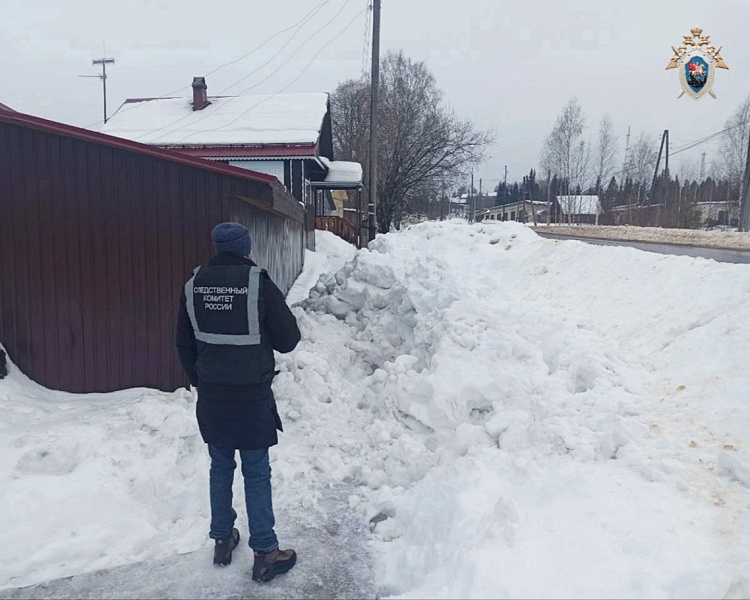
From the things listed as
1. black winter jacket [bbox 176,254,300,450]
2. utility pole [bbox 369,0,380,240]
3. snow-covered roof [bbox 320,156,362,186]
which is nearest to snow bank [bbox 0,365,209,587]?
black winter jacket [bbox 176,254,300,450]

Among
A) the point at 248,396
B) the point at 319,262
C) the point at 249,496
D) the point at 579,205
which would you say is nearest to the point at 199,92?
the point at 319,262

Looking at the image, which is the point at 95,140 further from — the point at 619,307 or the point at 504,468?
the point at 619,307

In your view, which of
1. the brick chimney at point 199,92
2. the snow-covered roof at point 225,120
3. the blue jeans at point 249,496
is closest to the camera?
the blue jeans at point 249,496

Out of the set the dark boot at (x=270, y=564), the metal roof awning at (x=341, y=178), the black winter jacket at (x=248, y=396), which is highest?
the metal roof awning at (x=341, y=178)

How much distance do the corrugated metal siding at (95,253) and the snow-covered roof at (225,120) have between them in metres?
12.5

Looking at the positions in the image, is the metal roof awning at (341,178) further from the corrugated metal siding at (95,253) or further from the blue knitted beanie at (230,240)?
the blue knitted beanie at (230,240)

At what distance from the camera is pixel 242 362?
3084 millimetres

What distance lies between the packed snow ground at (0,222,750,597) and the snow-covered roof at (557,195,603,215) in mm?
41112

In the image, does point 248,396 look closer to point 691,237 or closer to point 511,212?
point 691,237

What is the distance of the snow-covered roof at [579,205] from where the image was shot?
4567 centimetres

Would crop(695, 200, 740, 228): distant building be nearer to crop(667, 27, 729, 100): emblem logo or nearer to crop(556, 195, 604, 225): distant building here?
crop(556, 195, 604, 225): distant building

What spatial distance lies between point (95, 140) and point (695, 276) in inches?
266

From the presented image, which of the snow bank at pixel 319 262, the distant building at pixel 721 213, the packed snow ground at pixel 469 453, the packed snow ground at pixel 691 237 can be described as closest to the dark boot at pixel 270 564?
the packed snow ground at pixel 469 453

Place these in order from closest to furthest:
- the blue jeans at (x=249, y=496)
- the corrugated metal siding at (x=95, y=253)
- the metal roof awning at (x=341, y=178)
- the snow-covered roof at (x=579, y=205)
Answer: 1. the blue jeans at (x=249, y=496)
2. the corrugated metal siding at (x=95, y=253)
3. the metal roof awning at (x=341, y=178)
4. the snow-covered roof at (x=579, y=205)
